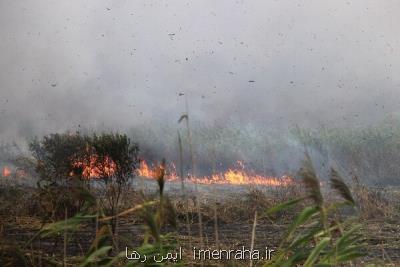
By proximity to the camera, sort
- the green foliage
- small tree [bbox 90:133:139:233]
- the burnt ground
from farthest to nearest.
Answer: small tree [bbox 90:133:139:233], the burnt ground, the green foliage

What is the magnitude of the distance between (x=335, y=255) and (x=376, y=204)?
12.0 m

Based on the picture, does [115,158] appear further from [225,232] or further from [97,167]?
[225,232]

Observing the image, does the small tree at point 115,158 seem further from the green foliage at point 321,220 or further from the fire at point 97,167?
the green foliage at point 321,220

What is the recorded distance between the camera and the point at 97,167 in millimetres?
14609

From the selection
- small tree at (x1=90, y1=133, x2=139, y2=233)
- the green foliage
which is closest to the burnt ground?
small tree at (x1=90, y1=133, x2=139, y2=233)

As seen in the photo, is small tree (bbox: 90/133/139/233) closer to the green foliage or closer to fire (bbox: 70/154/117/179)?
fire (bbox: 70/154/117/179)

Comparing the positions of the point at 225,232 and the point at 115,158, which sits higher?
the point at 115,158

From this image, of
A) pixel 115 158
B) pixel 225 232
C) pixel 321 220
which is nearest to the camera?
pixel 321 220

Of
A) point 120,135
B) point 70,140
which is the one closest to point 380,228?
point 120,135

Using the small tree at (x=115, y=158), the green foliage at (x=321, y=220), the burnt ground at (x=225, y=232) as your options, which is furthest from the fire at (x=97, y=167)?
the green foliage at (x=321, y=220)

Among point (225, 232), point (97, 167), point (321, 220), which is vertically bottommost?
point (321, 220)

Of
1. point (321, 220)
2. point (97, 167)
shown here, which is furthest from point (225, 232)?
point (321, 220)

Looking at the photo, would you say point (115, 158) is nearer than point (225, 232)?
No

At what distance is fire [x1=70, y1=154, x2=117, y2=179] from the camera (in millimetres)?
14289
